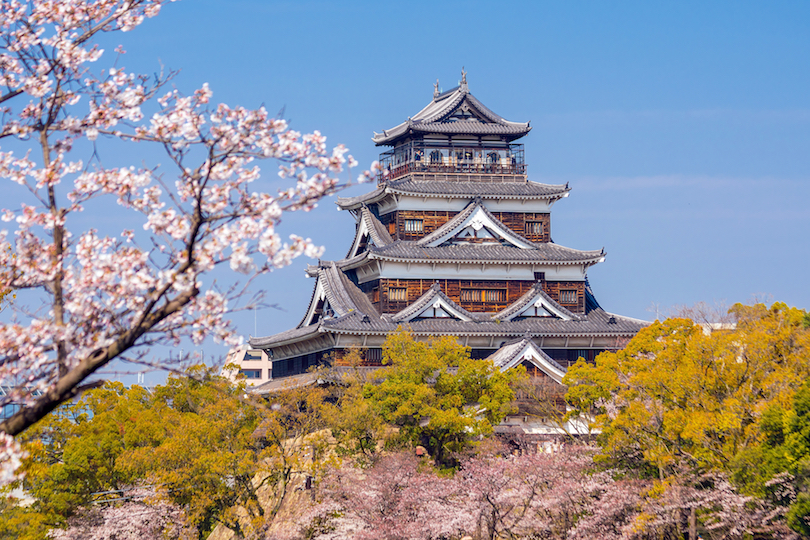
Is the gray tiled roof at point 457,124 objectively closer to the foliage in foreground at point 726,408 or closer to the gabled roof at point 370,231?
the gabled roof at point 370,231

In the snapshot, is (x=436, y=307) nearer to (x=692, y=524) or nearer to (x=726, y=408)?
(x=726, y=408)

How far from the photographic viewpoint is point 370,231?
42.0 m

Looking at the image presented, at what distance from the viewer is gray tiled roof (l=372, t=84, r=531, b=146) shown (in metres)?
43.3

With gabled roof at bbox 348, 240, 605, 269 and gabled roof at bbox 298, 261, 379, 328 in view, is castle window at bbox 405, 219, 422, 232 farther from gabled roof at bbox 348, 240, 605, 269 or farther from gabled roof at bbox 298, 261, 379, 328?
gabled roof at bbox 298, 261, 379, 328

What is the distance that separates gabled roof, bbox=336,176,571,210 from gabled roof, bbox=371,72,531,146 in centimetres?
228

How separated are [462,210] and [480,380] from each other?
41.7 feet

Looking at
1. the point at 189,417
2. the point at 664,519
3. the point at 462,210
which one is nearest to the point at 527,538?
the point at 664,519

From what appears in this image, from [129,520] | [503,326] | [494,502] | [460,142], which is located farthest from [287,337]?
[494,502]

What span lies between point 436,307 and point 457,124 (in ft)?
31.4

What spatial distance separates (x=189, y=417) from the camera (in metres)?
27.7

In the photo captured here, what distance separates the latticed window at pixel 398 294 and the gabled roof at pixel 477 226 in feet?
7.41

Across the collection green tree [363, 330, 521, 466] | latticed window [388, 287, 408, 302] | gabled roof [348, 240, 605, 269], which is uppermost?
gabled roof [348, 240, 605, 269]

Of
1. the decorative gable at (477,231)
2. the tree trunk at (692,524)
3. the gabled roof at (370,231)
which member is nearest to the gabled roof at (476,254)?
the decorative gable at (477,231)

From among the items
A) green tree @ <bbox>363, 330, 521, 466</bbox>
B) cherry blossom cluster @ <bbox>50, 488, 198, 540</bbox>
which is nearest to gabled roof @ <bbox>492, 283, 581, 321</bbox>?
green tree @ <bbox>363, 330, 521, 466</bbox>
